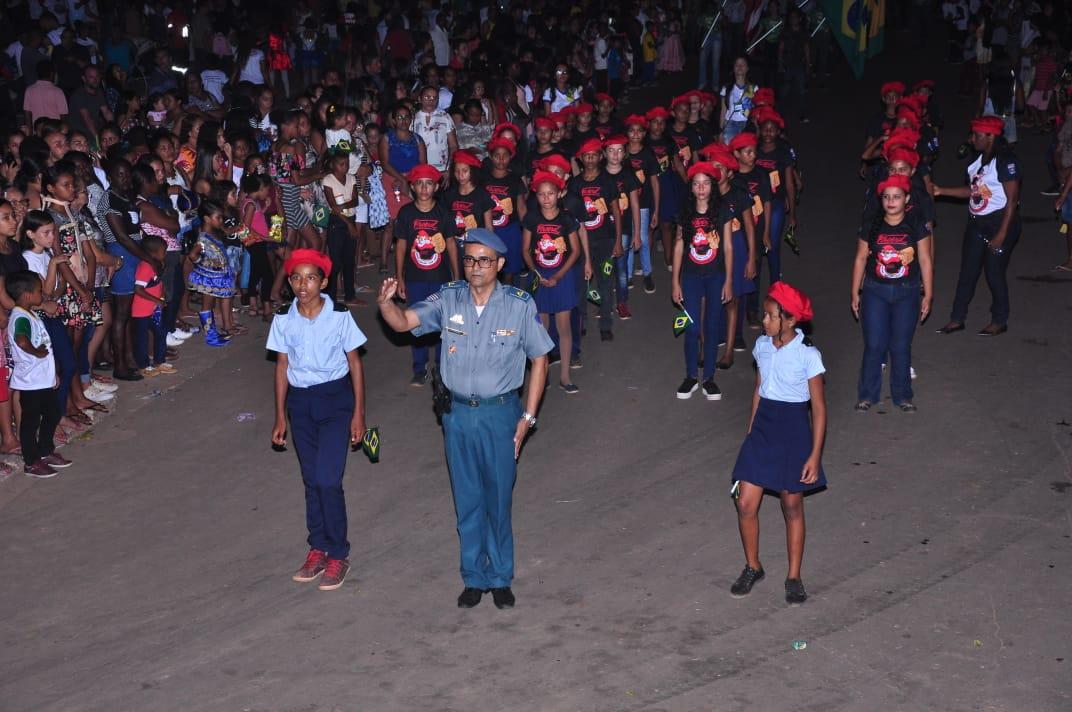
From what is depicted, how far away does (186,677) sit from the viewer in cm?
694

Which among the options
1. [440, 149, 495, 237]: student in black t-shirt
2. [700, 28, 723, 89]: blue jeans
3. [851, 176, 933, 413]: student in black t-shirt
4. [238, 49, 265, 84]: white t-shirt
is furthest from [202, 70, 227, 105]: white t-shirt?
[851, 176, 933, 413]: student in black t-shirt

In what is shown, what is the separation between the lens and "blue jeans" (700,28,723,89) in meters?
25.1

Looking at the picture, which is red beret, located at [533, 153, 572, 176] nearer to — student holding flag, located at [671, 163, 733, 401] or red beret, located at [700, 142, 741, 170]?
red beret, located at [700, 142, 741, 170]

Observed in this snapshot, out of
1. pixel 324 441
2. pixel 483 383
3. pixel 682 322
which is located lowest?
pixel 682 322

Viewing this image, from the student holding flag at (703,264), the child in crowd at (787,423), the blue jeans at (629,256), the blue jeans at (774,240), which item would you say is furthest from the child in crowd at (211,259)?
the child in crowd at (787,423)

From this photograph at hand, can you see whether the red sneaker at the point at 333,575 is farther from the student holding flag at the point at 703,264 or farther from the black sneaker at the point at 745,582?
the student holding flag at the point at 703,264

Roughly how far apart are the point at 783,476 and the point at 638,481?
2.20m

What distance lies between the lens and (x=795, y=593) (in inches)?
299

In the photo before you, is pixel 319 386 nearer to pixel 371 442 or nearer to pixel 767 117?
pixel 371 442

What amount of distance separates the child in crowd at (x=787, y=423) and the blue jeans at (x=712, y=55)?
18.0m

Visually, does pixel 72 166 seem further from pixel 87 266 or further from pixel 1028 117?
pixel 1028 117

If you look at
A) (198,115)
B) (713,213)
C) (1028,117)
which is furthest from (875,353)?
(1028,117)

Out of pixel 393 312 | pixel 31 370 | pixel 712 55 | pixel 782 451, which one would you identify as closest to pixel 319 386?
pixel 393 312

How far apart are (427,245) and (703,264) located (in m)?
2.36
